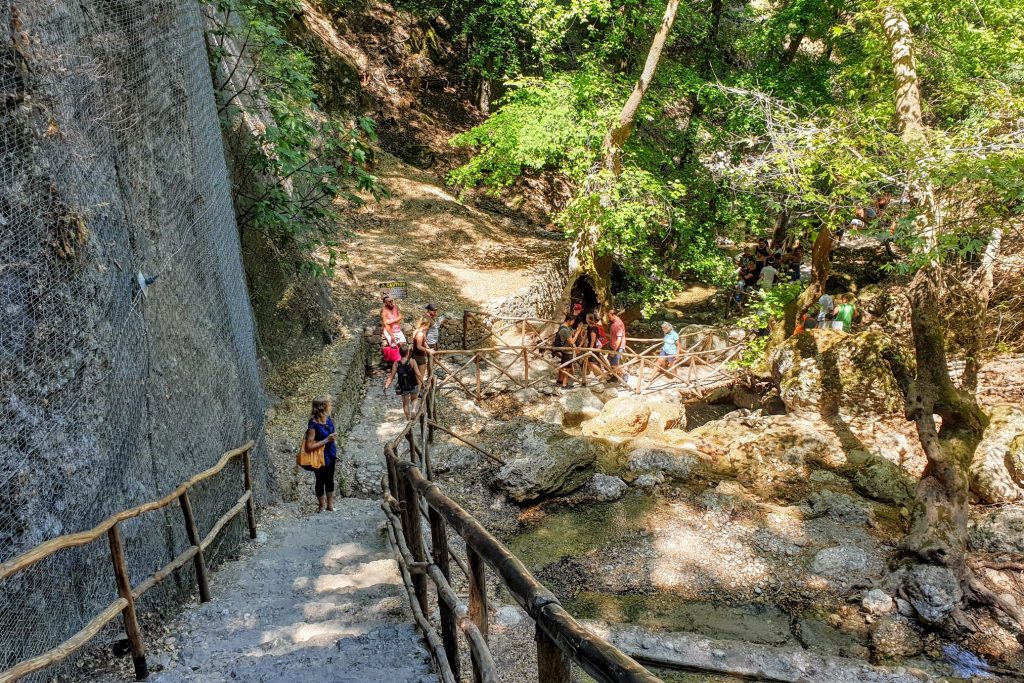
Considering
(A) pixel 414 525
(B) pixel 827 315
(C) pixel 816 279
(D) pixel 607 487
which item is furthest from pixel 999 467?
(A) pixel 414 525

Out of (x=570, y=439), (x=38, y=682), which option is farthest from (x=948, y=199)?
(x=38, y=682)

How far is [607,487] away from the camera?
8992 mm

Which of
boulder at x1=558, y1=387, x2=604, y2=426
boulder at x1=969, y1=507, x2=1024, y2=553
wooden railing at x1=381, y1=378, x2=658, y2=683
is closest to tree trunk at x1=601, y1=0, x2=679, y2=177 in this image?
boulder at x1=558, y1=387, x2=604, y2=426

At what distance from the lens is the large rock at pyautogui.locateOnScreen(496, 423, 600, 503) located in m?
8.73

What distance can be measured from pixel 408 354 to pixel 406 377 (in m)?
0.35

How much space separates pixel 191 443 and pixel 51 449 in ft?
5.52

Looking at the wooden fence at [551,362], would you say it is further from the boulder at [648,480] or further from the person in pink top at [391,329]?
the boulder at [648,480]

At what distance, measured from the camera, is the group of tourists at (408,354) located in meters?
9.88

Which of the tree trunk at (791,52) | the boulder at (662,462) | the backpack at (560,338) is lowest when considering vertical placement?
the boulder at (662,462)

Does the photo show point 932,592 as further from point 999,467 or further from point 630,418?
point 630,418

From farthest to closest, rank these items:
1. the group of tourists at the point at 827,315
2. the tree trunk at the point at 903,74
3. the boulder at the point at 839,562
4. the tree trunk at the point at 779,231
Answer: the tree trunk at the point at 779,231 < the group of tourists at the point at 827,315 < the tree trunk at the point at 903,74 < the boulder at the point at 839,562

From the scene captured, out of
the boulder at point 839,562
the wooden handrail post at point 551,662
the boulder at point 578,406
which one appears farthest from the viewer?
the boulder at point 578,406

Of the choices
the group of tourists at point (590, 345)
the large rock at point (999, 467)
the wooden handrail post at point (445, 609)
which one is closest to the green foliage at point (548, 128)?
the group of tourists at point (590, 345)

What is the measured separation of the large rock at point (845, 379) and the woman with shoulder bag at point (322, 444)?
8.18 m
